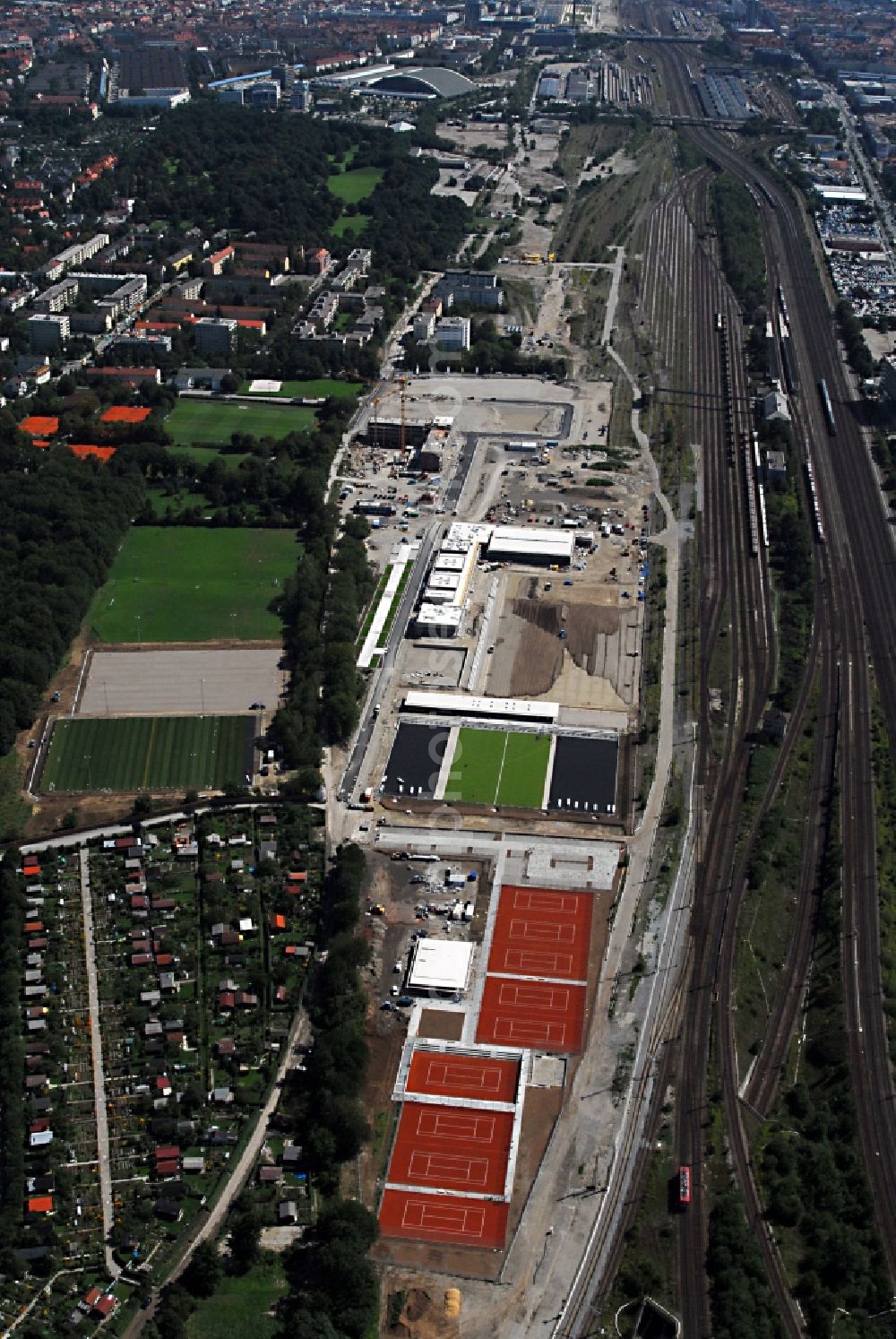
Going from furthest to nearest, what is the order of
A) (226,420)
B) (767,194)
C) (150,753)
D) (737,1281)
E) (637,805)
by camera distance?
1. (767,194)
2. (226,420)
3. (150,753)
4. (637,805)
5. (737,1281)

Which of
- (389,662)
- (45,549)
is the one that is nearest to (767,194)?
(389,662)

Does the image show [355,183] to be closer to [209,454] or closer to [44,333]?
[44,333]

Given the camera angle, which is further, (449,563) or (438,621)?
(449,563)

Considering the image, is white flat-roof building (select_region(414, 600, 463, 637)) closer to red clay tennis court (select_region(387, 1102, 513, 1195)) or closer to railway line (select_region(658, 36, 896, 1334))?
railway line (select_region(658, 36, 896, 1334))

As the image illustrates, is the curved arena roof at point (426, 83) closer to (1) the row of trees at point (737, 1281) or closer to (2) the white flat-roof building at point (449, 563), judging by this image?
(2) the white flat-roof building at point (449, 563)

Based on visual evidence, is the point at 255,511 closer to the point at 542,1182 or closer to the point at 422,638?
the point at 422,638
